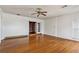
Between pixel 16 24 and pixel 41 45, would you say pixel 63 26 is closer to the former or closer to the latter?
pixel 41 45

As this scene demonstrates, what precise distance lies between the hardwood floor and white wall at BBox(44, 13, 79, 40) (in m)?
0.19

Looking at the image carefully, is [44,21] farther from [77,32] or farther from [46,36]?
[77,32]

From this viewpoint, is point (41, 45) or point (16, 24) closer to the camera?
point (41, 45)

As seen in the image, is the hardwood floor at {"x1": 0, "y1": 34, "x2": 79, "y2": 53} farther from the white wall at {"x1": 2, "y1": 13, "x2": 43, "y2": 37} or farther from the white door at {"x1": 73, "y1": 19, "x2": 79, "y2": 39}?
the white wall at {"x1": 2, "y1": 13, "x2": 43, "y2": 37}

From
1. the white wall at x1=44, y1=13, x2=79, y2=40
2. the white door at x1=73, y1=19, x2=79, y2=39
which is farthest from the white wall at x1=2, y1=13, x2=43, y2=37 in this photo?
the white door at x1=73, y1=19, x2=79, y2=39

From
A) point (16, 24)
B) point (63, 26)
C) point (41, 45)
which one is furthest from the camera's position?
point (16, 24)

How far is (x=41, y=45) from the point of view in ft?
12.1

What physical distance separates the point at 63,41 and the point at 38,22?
3.91 feet

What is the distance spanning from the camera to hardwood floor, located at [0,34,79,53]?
315 centimetres

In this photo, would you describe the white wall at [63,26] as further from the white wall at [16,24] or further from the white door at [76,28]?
the white wall at [16,24]

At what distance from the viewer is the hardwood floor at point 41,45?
3.15 metres

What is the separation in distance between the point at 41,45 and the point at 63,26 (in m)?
1.10

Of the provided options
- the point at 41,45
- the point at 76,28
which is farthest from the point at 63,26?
the point at 41,45

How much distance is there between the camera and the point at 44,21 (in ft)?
12.3
